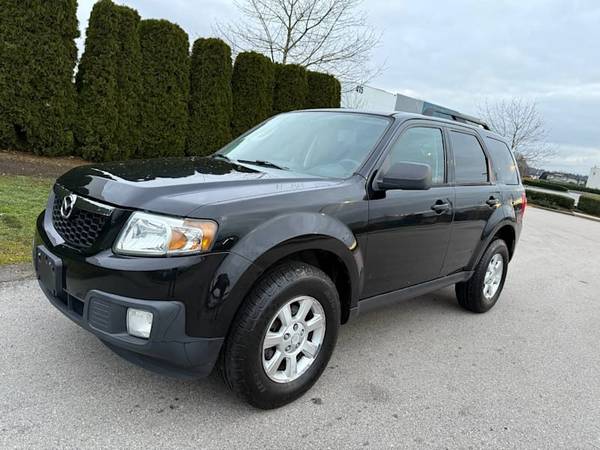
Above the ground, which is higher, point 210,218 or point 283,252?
point 210,218

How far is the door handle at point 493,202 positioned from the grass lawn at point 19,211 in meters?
4.33

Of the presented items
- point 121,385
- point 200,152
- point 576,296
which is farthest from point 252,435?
point 200,152

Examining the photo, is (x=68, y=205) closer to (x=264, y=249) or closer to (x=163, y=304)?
(x=163, y=304)

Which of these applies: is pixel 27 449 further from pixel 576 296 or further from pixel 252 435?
pixel 576 296

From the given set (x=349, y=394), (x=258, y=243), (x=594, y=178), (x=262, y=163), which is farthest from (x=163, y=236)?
(x=594, y=178)

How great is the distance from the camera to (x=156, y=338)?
85.6 inches

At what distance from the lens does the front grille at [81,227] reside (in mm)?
2346

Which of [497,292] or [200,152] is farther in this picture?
[200,152]

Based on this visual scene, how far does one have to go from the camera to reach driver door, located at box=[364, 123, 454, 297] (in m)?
3.12

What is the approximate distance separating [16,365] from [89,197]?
1.18 meters

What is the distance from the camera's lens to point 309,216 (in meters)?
2.61

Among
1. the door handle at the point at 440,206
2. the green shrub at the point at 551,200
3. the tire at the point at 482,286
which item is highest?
the door handle at the point at 440,206

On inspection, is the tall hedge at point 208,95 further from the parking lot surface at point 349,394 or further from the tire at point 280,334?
the tire at point 280,334

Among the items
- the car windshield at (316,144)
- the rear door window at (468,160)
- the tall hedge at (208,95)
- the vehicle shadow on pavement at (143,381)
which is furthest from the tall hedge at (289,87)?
the vehicle shadow on pavement at (143,381)
